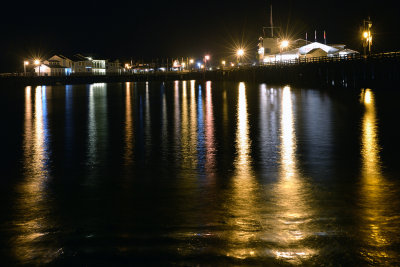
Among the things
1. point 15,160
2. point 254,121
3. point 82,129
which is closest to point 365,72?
point 254,121

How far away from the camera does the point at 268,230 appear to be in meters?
6.84

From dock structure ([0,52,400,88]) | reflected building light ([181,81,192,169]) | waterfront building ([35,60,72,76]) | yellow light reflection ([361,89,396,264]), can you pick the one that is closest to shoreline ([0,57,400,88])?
dock structure ([0,52,400,88])

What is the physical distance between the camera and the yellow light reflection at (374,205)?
19.8ft

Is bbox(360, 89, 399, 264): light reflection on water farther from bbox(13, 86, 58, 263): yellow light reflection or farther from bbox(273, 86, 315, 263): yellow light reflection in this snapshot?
bbox(13, 86, 58, 263): yellow light reflection

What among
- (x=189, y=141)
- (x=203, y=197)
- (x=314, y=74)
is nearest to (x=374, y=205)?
(x=203, y=197)

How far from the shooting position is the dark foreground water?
6.13m

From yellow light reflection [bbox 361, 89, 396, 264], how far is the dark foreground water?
25 millimetres

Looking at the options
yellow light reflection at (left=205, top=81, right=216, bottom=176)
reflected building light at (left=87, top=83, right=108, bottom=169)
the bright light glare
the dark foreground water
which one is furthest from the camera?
the bright light glare

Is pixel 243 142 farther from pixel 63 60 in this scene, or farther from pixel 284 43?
pixel 63 60

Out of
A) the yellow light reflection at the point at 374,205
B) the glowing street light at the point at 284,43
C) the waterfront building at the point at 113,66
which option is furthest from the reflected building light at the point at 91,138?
the waterfront building at the point at 113,66

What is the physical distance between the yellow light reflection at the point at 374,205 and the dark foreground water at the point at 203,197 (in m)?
0.03

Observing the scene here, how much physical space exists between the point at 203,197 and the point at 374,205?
9.65 feet

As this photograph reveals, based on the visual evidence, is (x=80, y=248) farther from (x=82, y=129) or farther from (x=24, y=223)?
(x=82, y=129)

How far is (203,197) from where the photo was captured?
882 cm
